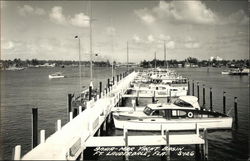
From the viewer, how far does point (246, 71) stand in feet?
438

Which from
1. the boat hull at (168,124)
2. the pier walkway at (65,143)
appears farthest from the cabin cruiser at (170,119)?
the pier walkway at (65,143)

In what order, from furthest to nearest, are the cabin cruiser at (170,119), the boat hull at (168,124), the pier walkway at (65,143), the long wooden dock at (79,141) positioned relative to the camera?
the cabin cruiser at (170,119), the boat hull at (168,124), the long wooden dock at (79,141), the pier walkway at (65,143)

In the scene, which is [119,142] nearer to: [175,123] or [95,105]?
[175,123]

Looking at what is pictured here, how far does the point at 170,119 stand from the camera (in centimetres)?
2317

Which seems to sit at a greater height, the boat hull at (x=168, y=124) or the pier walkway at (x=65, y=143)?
the pier walkway at (x=65, y=143)

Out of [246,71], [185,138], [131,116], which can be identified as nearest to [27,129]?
[131,116]

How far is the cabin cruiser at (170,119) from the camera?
23000 mm

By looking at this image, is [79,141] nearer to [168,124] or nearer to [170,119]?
[168,124]

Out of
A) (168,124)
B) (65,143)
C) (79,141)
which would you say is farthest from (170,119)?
(65,143)

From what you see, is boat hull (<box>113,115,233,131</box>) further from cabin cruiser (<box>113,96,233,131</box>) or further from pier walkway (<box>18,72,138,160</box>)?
pier walkway (<box>18,72,138,160</box>)

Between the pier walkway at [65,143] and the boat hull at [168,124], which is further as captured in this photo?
the boat hull at [168,124]

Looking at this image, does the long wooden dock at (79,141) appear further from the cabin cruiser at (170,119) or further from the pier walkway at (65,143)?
the cabin cruiser at (170,119)

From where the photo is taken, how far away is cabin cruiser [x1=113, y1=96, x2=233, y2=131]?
2300 centimetres

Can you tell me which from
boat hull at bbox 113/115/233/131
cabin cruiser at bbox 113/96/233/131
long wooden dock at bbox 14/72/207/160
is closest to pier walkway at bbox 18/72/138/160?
long wooden dock at bbox 14/72/207/160
